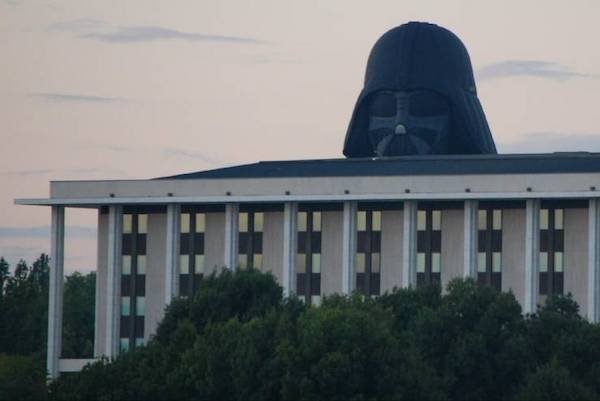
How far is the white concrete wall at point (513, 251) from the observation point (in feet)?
550

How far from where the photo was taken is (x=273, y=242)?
175m

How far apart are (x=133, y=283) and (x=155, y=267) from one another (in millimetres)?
1952

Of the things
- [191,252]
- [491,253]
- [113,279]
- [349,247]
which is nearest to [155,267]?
[191,252]

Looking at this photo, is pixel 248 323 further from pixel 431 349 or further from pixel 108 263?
pixel 108 263

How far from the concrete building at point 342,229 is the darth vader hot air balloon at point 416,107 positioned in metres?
9.40

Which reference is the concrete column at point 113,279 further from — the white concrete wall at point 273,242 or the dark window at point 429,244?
the dark window at point 429,244

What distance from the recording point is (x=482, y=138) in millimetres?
195625

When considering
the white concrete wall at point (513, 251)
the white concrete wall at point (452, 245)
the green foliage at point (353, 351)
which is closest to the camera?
the green foliage at point (353, 351)

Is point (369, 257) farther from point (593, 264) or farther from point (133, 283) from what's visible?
point (133, 283)

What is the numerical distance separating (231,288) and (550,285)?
2771cm

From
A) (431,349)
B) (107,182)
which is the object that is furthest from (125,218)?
(431,349)

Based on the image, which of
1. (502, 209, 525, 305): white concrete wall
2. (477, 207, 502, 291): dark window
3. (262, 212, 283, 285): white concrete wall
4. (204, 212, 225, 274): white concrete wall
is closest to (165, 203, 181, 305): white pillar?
(204, 212, 225, 274): white concrete wall

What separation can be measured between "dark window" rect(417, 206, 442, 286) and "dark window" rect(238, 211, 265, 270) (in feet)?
39.3

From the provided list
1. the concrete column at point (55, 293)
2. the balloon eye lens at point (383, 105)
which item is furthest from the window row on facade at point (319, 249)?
the balloon eye lens at point (383, 105)
